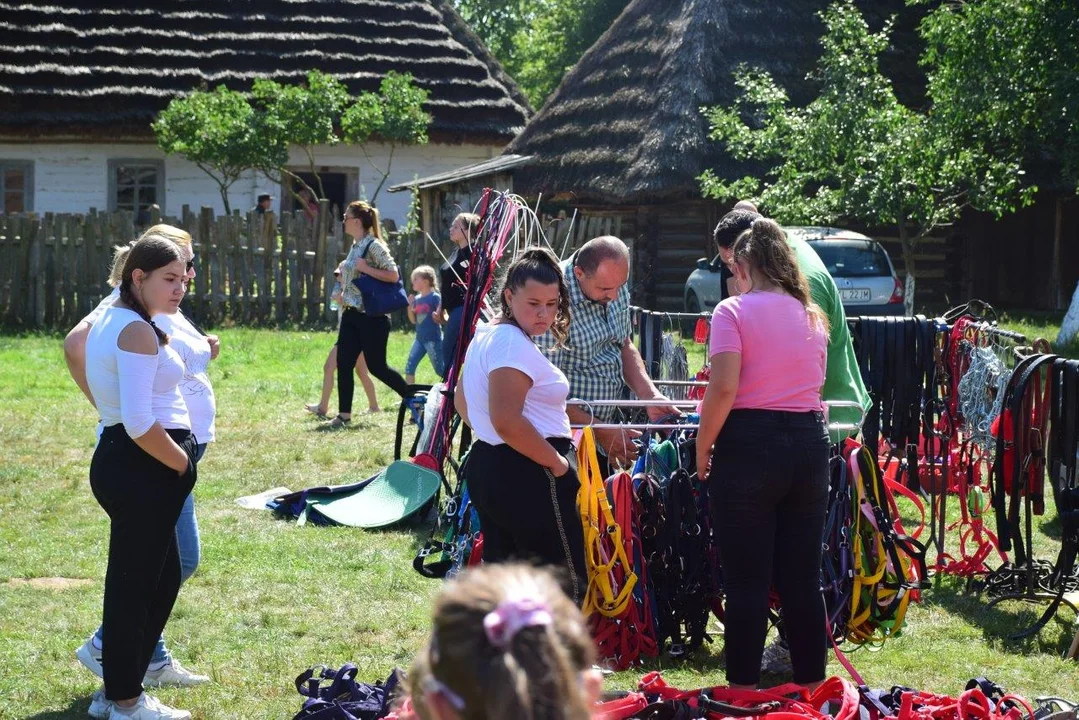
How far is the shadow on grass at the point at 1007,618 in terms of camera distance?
5426 mm

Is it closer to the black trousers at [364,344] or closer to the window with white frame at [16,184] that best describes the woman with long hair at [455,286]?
the black trousers at [364,344]

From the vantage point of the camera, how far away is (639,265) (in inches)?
813

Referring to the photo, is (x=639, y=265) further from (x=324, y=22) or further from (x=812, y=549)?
(x=812, y=549)

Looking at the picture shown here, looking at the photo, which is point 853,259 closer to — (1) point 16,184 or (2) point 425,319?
(2) point 425,319

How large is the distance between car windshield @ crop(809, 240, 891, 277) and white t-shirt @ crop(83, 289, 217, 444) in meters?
12.7

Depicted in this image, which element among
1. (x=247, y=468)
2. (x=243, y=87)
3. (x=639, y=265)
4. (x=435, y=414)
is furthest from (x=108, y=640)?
(x=243, y=87)

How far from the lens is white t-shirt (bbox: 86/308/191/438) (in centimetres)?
417

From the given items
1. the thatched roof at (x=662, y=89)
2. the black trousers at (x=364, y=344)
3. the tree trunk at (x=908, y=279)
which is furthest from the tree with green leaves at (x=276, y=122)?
the black trousers at (x=364, y=344)

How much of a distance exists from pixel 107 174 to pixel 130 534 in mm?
20473

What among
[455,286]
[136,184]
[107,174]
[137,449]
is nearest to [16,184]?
[107,174]

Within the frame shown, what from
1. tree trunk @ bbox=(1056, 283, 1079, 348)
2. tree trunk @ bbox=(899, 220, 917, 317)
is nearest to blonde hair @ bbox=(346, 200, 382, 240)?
tree trunk @ bbox=(899, 220, 917, 317)

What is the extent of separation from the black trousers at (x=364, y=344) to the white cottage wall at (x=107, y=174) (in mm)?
13648

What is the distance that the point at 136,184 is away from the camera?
926 inches

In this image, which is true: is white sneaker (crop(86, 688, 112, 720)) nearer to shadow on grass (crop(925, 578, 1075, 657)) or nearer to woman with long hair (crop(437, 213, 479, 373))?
shadow on grass (crop(925, 578, 1075, 657))
